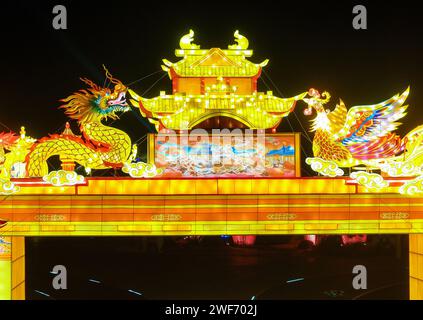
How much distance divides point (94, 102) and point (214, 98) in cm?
268

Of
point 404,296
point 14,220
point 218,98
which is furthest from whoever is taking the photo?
point 404,296

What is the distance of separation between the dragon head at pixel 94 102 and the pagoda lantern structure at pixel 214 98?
1.26 ft

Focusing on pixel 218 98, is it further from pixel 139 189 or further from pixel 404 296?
pixel 404 296

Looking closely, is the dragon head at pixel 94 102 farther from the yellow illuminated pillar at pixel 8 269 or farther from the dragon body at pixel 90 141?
the yellow illuminated pillar at pixel 8 269

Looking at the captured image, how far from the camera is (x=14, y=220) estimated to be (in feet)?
30.2

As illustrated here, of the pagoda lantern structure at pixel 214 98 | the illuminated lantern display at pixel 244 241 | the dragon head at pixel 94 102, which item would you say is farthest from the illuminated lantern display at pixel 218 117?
the illuminated lantern display at pixel 244 241

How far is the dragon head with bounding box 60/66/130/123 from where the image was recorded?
9.67m

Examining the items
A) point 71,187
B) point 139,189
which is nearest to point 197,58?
point 139,189

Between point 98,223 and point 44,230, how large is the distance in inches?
44.3

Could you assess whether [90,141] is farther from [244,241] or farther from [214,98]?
[244,241]

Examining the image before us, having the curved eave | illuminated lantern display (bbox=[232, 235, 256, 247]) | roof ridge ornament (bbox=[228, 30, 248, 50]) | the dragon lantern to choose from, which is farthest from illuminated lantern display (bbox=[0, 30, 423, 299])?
illuminated lantern display (bbox=[232, 235, 256, 247])

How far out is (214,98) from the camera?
10.2 metres

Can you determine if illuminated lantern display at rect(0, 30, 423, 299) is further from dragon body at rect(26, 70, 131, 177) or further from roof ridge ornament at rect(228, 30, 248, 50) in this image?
roof ridge ornament at rect(228, 30, 248, 50)

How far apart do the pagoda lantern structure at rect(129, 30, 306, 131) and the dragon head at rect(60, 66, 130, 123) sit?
39 centimetres
